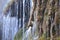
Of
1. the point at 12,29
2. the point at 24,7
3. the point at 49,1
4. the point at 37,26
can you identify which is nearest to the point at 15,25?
the point at 12,29

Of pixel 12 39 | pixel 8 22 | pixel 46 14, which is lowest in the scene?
pixel 12 39

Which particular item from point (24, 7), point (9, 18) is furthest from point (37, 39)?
point (9, 18)

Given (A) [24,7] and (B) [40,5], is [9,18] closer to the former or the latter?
(A) [24,7]

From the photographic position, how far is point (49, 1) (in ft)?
10.3

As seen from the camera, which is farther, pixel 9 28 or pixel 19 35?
pixel 9 28

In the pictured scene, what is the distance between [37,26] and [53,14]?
0.39 metres

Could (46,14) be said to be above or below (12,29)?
above

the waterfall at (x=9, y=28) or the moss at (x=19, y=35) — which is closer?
the moss at (x=19, y=35)

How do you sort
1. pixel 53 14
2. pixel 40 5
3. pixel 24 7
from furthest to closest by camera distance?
1. pixel 24 7
2. pixel 40 5
3. pixel 53 14

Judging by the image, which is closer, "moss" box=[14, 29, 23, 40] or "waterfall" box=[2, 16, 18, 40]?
"moss" box=[14, 29, 23, 40]

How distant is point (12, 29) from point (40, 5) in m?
1.04

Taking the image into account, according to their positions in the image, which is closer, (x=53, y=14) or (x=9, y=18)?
(x=53, y=14)

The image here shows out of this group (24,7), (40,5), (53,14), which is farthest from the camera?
(24,7)

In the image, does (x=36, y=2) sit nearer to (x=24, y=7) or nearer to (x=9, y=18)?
(x=24, y=7)
